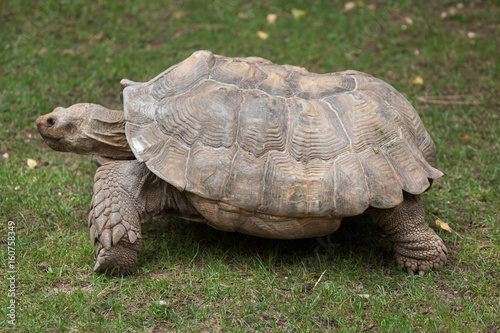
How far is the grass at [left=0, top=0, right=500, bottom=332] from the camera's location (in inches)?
135

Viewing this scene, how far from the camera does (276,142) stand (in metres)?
3.58

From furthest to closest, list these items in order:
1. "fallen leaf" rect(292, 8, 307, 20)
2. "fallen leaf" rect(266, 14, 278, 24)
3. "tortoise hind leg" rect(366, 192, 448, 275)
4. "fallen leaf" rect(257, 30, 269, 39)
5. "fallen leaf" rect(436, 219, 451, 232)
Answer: "fallen leaf" rect(292, 8, 307, 20) → "fallen leaf" rect(266, 14, 278, 24) → "fallen leaf" rect(257, 30, 269, 39) → "fallen leaf" rect(436, 219, 451, 232) → "tortoise hind leg" rect(366, 192, 448, 275)

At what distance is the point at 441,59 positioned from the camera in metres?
6.74

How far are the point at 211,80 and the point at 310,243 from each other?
1472mm

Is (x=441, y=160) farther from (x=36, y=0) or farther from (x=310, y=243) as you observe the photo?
(x=36, y=0)

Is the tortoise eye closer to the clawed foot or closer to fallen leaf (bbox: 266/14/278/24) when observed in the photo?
the clawed foot

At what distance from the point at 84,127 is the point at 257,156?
1.37 meters

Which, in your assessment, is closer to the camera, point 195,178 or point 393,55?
point 195,178

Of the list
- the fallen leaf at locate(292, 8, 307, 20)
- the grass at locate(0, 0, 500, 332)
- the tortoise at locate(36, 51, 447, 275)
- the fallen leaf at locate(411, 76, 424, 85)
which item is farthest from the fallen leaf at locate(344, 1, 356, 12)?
the tortoise at locate(36, 51, 447, 275)

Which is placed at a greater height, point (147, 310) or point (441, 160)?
point (147, 310)

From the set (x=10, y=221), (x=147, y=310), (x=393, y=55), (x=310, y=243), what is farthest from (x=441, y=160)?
(x=10, y=221)

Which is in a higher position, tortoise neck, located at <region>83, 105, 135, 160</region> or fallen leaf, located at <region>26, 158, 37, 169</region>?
tortoise neck, located at <region>83, 105, 135, 160</region>

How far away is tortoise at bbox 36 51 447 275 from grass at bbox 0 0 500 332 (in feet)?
1.01

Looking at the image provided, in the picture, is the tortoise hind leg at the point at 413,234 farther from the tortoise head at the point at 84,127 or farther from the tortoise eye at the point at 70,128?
the tortoise eye at the point at 70,128
